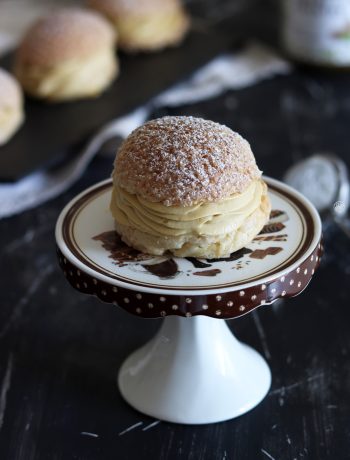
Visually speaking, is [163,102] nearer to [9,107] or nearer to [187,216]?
[9,107]

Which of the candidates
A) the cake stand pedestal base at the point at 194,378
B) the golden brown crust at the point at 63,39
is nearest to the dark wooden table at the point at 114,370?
the cake stand pedestal base at the point at 194,378

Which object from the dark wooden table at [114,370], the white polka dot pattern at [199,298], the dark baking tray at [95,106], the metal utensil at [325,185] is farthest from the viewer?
the dark baking tray at [95,106]

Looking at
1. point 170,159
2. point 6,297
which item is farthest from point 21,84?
point 170,159

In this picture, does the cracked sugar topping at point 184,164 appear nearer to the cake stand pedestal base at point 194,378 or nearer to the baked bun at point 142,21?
the cake stand pedestal base at point 194,378

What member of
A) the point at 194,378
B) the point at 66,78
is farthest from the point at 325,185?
the point at 66,78

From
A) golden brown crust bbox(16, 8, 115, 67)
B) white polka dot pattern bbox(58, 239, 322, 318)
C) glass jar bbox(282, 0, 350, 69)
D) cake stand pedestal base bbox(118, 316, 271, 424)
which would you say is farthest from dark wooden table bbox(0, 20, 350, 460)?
glass jar bbox(282, 0, 350, 69)
